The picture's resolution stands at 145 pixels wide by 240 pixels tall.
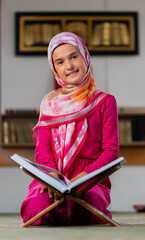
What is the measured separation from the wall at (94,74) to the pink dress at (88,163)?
284 cm

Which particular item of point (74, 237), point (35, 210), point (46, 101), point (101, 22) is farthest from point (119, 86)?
point (74, 237)

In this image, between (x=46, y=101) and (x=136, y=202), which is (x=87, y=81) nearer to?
(x=46, y=101)

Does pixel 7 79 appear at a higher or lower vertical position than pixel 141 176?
higher

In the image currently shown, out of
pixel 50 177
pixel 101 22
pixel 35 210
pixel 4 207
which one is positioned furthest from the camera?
pixel 101 22

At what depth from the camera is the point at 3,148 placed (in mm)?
4672

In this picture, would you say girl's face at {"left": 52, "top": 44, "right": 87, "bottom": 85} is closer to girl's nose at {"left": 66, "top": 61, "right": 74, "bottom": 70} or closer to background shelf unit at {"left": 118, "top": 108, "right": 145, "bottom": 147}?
girl's nose at {"left": 66, "top": 61, "right": 74, "bottom": 70}

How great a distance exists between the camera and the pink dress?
1718 mm

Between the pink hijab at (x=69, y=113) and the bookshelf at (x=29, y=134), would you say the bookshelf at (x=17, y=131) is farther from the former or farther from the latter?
the pink hijab at (x=69, y=113)

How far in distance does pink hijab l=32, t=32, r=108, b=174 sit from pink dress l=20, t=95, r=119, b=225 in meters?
0.03

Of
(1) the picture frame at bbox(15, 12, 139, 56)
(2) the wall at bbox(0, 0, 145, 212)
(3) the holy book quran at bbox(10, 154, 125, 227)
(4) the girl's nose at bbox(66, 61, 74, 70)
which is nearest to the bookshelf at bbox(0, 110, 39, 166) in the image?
→ (2) the wall at bbox(0, 0, 145, 212)

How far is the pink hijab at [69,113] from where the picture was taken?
187 cm

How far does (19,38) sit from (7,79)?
48 centimetres

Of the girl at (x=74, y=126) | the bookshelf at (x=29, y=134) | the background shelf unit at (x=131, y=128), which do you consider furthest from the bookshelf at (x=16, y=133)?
the girl at (x=74, y=126)

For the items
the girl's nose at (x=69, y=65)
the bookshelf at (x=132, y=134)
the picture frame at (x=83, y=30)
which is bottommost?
the bookshelf at (x=132, y=134)
